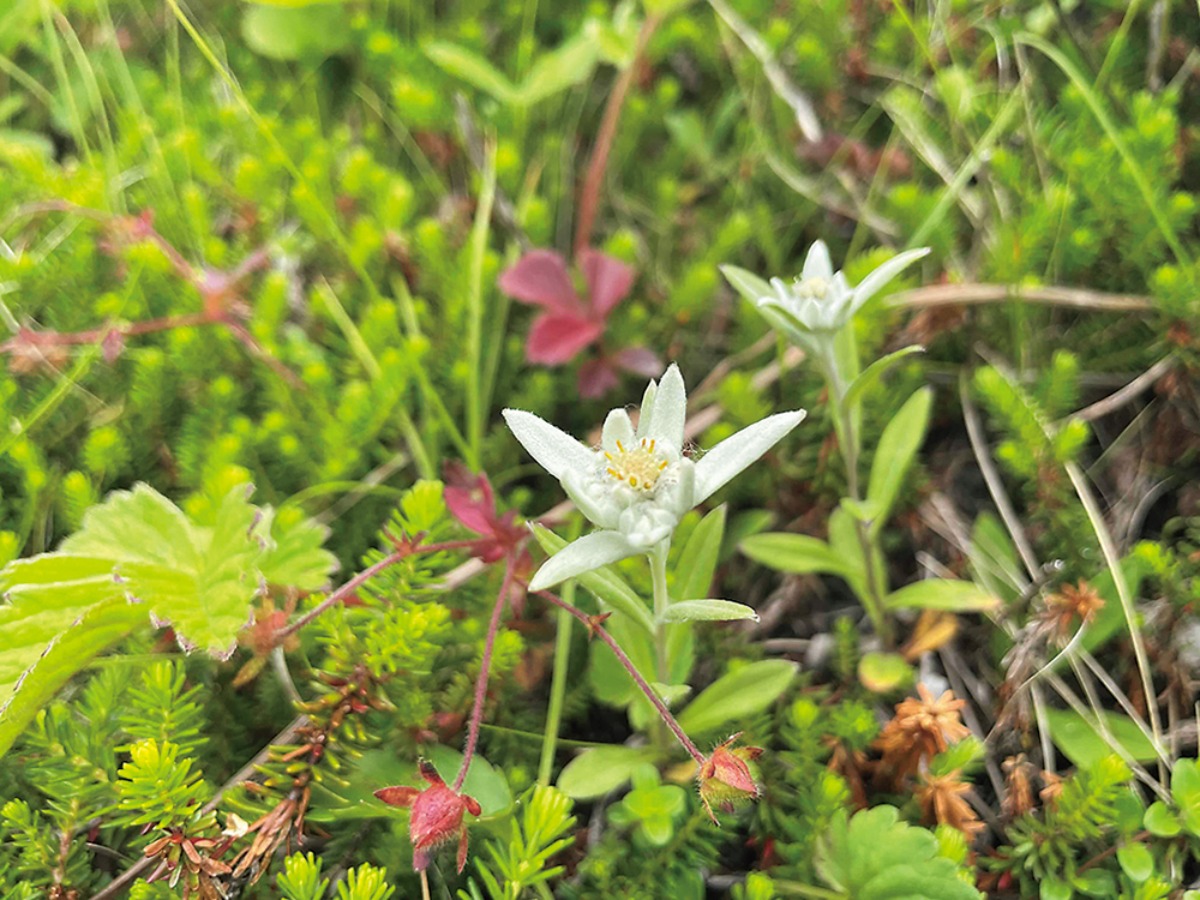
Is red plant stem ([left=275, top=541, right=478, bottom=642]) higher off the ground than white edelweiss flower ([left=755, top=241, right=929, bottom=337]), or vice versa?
white edelweiss flower ([left=755, top=241, right=929, bottom=337])

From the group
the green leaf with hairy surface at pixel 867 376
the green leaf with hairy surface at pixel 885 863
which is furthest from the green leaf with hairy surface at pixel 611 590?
the green leaf with hairy surface at pixel 867 376

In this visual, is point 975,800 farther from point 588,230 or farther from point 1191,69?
point 1191,69

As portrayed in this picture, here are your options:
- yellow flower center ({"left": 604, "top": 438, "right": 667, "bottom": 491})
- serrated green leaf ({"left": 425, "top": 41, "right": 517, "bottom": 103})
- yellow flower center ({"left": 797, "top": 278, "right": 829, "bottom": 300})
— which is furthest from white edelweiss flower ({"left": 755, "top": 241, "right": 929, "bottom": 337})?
serrated green leaf ({"left": 425, "top": 41, "right": 517, "bottom": 103})

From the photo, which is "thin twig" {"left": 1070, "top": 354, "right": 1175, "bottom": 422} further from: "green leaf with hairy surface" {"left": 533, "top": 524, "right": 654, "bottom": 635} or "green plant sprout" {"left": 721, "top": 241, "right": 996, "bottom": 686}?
"green leaf with hairy surface" {"left": 533, "top": 524, "right": 654, "bottom": 635}

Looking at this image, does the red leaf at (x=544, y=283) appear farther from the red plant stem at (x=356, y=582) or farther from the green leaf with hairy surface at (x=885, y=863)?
the green leaf with hairy surface at (x=885, y=863)

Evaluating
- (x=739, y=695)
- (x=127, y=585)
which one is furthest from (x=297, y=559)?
(x=739, y=695)

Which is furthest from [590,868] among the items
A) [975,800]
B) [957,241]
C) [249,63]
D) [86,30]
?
[86,30]

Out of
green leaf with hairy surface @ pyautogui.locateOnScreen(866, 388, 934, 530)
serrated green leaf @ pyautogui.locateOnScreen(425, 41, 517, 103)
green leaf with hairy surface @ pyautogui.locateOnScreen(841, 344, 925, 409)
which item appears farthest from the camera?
serrated green leaf @ pyautogui.locateOnScreen(425, 41, 517, 103)
